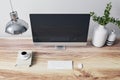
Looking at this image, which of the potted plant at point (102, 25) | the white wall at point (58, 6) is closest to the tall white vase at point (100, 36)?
the potted plant at point (102, 25)

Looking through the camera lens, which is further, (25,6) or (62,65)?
(25,6)

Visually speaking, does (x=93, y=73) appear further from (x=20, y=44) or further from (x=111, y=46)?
(x=20, y=44)

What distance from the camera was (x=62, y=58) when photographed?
162 cm

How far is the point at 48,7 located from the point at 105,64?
0.73 meters

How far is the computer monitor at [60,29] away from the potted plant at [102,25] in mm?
92

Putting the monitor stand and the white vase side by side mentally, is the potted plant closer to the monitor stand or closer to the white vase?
the white vase

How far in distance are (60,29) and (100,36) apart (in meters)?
0.36

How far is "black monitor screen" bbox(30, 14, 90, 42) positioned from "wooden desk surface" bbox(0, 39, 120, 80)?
0.39 feet

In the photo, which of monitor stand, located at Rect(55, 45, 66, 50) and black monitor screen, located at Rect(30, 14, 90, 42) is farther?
monitor stand, located at Rect(55, 45, 66, 50)

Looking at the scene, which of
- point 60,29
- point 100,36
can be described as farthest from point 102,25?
point 60,29

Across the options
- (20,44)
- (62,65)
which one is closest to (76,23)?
(62,65)

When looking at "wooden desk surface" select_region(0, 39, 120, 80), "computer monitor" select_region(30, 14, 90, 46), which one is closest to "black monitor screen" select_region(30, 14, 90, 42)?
"computer monitor" select_region(30, 14, 90, 46)

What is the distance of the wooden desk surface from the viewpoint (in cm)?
147

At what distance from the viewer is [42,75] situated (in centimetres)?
148
